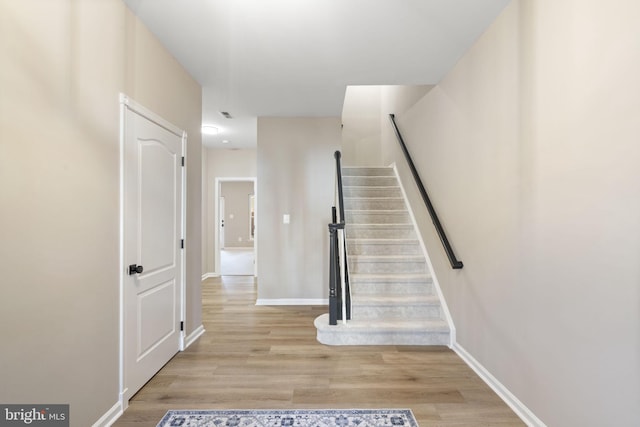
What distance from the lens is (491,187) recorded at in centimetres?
213

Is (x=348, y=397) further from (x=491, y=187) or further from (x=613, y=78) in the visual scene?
(x=613, y=78)

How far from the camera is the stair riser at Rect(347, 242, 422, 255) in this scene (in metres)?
3.68

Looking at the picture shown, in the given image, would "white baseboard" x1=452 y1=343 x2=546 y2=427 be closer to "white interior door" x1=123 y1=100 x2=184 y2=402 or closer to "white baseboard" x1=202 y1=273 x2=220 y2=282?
"white interior door" x1=123 y1=100 x2=184 y2=402

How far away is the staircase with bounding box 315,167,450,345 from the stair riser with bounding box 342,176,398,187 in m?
0.22

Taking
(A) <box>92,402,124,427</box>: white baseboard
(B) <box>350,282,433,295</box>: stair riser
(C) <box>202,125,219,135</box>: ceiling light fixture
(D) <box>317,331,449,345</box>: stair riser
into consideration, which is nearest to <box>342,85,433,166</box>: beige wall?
(C) <box>202,125,219,135</box>: ceiling light fixture

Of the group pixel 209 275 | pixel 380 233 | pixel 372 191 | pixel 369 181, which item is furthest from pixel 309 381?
pixel 209 275

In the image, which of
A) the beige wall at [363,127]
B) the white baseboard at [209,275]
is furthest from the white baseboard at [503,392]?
the white baseboard at [209,275]

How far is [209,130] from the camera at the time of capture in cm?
465

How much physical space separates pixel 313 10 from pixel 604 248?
2091 mm

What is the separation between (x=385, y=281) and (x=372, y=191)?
5.72 ft

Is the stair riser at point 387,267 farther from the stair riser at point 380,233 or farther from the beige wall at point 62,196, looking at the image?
the beige wall at point 62,196

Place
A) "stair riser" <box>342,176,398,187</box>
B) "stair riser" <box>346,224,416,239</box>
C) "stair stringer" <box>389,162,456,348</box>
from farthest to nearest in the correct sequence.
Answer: "stair riser" <box>342,176,398,187</box> → "stair riser" <box>346,224,416,239</box> → "stair stringer" <box>389,162,456,348</box>

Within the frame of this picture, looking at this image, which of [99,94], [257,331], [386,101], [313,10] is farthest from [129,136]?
[386,101]

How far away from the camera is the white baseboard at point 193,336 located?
9.14ft
